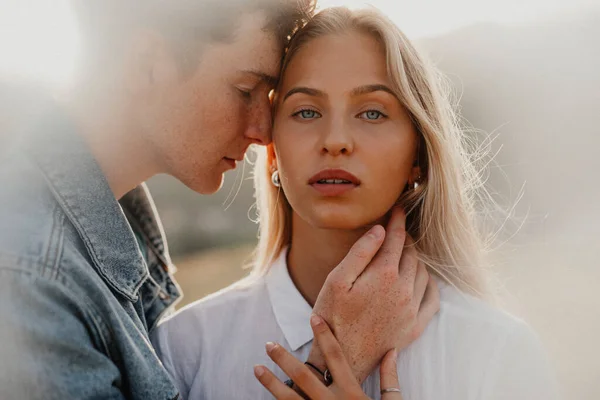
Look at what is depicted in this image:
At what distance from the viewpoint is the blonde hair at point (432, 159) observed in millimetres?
2666

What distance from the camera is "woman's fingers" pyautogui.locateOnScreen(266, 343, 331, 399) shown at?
2.22 meters

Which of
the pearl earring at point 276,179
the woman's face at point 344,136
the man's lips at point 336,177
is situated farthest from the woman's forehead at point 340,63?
the pearl earring at point 276,179

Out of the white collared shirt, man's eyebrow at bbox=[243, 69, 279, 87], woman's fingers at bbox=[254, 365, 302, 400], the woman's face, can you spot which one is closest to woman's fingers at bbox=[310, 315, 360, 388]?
woman's fingers at bbox=[254, 365, 302, 400]

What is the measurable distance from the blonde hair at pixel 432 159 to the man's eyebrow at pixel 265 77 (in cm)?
5

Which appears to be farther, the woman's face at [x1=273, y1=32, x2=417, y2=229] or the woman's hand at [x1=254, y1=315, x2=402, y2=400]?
the woman's face at [x1=273, y1=32, x2=417, y2=229]

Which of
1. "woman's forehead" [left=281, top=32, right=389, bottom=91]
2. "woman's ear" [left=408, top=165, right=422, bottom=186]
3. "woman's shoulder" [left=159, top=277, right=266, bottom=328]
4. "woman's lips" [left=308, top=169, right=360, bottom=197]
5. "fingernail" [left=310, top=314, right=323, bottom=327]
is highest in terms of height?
"woman's forehead" [left=281, top=32, right=389, bottom=91]

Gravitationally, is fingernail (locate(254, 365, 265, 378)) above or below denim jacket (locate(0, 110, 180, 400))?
below

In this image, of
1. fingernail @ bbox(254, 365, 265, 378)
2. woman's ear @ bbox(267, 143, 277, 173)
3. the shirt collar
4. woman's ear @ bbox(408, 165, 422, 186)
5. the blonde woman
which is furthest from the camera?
woman's ear @ bbox(267, 143, 277, 173)

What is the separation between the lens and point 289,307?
272 centimetres

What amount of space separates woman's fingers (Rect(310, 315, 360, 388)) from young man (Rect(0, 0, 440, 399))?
0.22ft

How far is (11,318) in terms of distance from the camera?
1.94 m

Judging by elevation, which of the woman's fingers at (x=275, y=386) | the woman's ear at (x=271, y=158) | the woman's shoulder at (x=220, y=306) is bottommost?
the woman's fingers at (x=275, y=386)

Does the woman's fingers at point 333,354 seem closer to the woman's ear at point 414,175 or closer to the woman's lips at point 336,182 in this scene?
the woman's lips at point 336,182

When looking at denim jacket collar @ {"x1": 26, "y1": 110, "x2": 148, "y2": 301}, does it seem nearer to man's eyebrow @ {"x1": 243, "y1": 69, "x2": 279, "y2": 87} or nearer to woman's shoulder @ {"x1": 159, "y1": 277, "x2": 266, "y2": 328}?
woman's shoulder @ {"x1": 159, "y1": 277, "x2": 266, "y2": 328}
